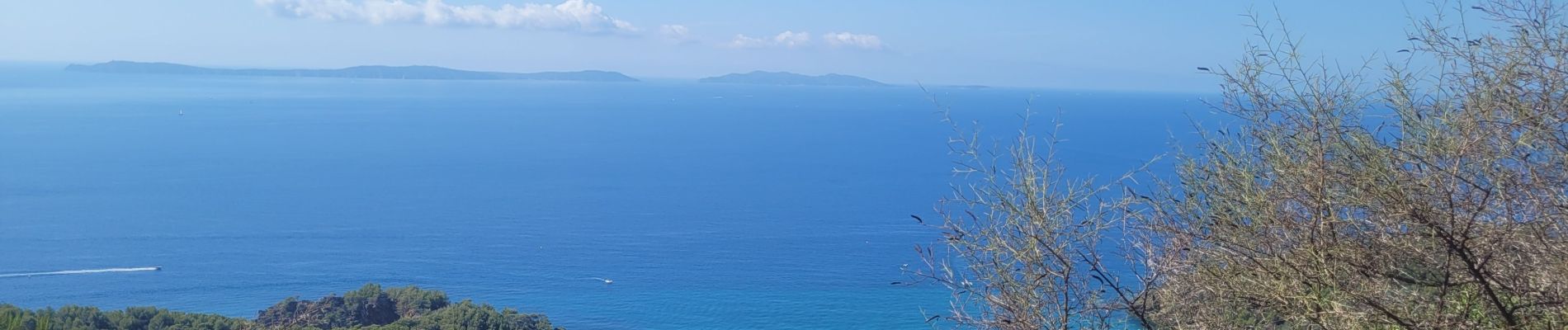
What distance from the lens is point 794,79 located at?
535 ft

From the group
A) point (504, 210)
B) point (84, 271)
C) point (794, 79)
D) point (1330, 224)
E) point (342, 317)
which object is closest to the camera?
point (1330, 224)

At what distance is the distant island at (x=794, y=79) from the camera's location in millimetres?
165750

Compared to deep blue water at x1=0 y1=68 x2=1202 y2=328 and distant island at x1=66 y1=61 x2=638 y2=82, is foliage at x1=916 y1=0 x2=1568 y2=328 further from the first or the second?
distant island at x1=66 y1=61 x2=638 y2=82

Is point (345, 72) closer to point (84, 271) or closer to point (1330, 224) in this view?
point (84, 271)

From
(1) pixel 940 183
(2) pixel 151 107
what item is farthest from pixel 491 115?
(1) pixel 940 183

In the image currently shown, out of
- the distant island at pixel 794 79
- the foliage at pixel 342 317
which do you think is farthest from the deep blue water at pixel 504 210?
the distant island at pixel 794 79

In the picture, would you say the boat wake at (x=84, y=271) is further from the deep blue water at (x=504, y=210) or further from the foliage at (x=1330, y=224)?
the foliage at (x=1330, y=224)

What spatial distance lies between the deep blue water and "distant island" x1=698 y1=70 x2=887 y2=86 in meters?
89.8

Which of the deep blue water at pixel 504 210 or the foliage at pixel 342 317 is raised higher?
the foliage at pixel 342 317

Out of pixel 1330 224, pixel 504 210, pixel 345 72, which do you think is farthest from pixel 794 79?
pixel 1330 224

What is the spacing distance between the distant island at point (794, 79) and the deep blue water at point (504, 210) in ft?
295

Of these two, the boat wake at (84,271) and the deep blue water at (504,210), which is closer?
the deep blue water at (504,210)

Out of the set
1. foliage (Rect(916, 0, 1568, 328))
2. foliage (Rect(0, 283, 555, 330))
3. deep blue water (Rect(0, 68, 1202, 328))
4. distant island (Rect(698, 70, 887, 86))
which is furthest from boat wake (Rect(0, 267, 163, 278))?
distant island (Rect(698, 70, 887, 86))

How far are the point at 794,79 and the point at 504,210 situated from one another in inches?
5066
